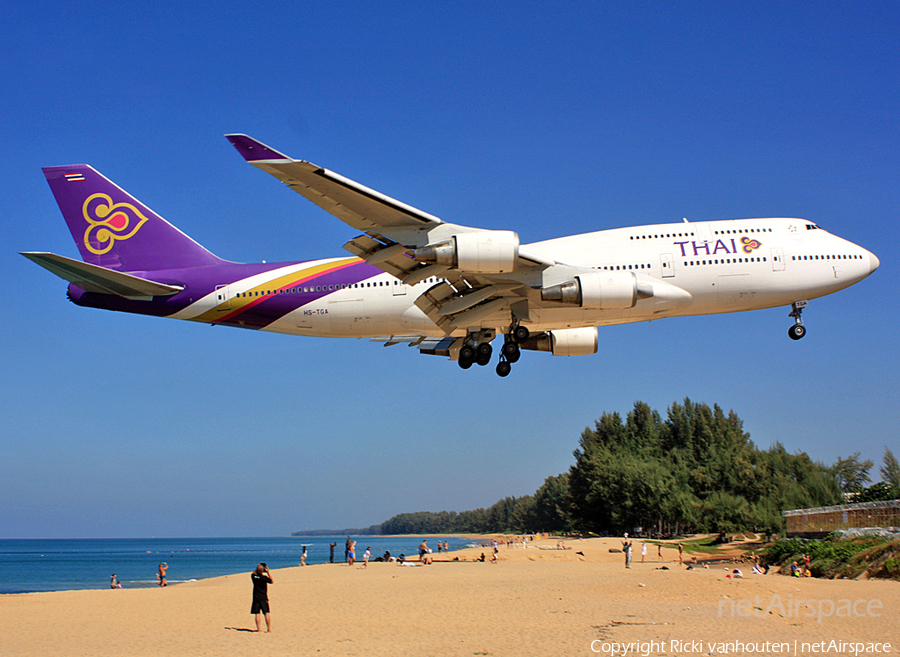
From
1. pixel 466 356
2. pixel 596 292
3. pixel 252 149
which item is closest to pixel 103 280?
pixel 252 149

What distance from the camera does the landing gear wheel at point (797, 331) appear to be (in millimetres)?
24891

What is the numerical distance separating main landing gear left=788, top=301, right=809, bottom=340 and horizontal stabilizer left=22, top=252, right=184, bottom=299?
2164 cm

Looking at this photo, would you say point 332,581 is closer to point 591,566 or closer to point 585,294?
point 591,566

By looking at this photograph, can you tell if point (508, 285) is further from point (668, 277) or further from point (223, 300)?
point (223, 300)

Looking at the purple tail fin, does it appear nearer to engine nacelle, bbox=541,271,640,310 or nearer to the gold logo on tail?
the gold logo on tail

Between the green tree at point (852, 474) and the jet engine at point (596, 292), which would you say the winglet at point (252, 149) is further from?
the green tree at point (852, 474)

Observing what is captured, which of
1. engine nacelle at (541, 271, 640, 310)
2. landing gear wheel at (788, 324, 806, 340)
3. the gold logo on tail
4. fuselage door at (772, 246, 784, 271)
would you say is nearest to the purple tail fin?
the gold logo on tail

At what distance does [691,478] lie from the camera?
81.7 meters

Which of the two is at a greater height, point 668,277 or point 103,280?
point 103,280

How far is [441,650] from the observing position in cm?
1825

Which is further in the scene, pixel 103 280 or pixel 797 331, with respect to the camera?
pixel 797 331

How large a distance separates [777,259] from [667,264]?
4.00 m

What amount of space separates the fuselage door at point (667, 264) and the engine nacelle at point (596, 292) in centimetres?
220

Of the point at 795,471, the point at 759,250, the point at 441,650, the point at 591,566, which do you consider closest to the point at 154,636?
the point at 441,650
